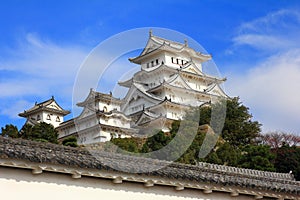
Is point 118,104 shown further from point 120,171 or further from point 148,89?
point 120,171

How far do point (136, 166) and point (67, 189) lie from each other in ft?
6.57

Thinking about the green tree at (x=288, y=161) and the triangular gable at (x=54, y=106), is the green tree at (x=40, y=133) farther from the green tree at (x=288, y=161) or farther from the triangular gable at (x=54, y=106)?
the triangular gable at (x=54, y=106)

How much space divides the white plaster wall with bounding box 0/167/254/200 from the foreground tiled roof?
34 cm

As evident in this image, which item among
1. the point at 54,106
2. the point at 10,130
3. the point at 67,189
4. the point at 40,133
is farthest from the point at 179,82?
the point at 67,189

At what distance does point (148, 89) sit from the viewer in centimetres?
6084

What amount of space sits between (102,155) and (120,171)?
64 centimetres

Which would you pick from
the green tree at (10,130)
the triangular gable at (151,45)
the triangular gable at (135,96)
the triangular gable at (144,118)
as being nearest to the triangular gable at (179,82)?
the triangular gable at (135,96)

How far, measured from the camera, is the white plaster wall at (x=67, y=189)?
9.73 meters

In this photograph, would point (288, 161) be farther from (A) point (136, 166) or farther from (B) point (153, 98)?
(B) point (153, 98)

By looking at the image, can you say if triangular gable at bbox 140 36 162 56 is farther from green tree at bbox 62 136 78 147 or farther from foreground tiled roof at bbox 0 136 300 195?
foreground tiled roof at bbox 0 136 300 195

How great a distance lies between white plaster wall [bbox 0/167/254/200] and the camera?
973 centimetres

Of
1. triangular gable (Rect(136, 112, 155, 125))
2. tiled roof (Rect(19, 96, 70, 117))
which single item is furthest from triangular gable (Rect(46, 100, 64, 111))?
triangular gable (Rect(136, 112, 155, 125))

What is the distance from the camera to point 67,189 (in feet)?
34.6

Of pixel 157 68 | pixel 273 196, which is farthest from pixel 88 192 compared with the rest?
pixel 157 68
